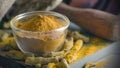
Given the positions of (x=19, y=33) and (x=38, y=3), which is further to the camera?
(x=38, y=3)

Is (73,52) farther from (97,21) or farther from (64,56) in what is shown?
(97,21)

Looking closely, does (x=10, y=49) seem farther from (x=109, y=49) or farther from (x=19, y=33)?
(x=109, y=49)

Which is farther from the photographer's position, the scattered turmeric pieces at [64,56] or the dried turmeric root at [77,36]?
the dried turmeric root at [77,36]

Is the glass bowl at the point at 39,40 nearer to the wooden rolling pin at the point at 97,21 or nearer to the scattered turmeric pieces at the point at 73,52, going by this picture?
the scattered turmeric pieces at the point at 73,52

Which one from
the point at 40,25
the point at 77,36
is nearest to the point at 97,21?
the point at 77,36

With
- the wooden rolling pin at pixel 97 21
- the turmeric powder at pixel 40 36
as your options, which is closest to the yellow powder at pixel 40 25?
the turmeric powder at pixel 40 36

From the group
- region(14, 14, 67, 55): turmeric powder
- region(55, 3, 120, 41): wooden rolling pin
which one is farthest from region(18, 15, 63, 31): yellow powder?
region(55, 3, 120, 41): wooden rolling pin

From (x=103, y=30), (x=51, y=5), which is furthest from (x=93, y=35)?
(x=51, y=5)

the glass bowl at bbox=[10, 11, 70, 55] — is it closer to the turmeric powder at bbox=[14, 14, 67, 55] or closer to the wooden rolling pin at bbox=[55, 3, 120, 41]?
the turmeric powder at bbox=[14, 14, 67, 55]
